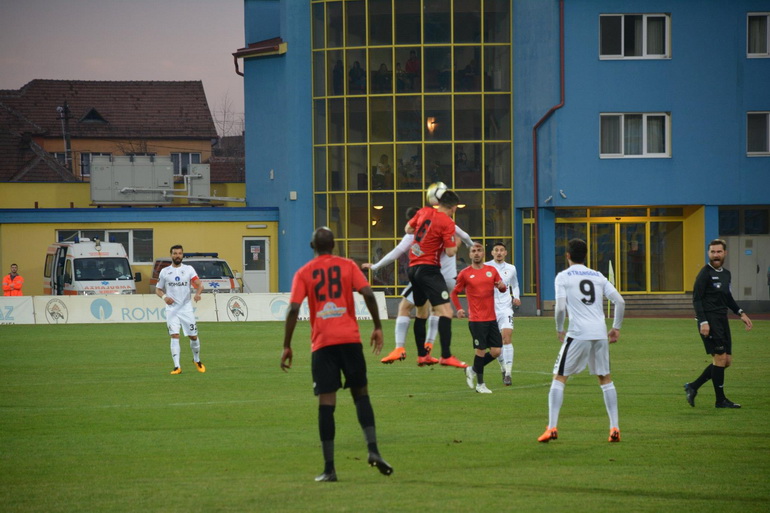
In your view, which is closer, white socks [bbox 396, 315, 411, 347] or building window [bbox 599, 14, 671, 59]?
white socks [bbox 396, 315, 411, 347]

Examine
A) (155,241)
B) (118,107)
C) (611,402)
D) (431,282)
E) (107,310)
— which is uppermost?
(118,107)

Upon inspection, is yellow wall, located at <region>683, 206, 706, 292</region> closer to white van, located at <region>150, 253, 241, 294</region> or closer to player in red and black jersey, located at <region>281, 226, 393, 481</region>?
white van, located at <region>150, 253, 241, 294</region>

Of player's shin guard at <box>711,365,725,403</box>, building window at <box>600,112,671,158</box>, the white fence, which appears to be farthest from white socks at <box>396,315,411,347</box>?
building window at <box>600,112,671,158</box>

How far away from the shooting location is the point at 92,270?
39.8 m

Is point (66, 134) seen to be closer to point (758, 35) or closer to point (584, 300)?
point (758, 35)

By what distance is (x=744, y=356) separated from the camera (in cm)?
2442

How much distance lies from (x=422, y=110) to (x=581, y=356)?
33.7 metres

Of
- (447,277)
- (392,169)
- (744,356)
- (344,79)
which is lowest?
(744,356)

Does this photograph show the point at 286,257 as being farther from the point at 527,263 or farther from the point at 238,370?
the point at 238,370

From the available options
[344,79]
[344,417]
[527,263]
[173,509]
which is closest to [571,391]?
[344,417]

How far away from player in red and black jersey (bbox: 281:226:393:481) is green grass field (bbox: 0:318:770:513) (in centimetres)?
55

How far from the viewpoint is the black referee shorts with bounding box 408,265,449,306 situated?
1412cm

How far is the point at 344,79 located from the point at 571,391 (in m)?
29.7

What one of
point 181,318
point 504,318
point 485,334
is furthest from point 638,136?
point 485,334
